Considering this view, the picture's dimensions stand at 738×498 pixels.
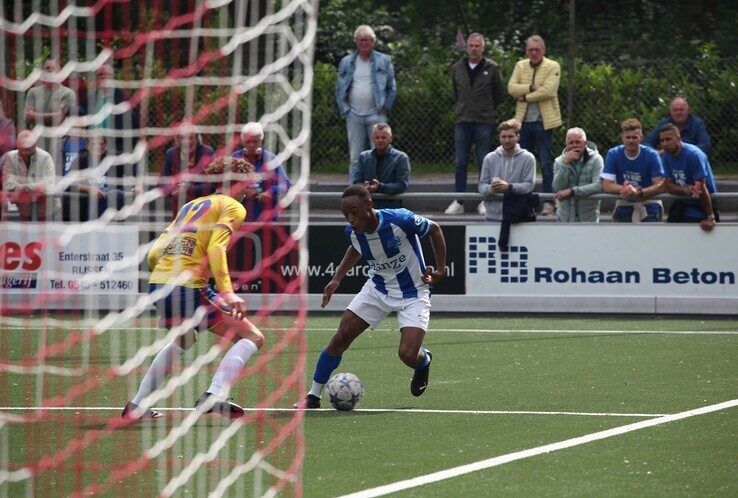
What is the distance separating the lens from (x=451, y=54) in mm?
23391

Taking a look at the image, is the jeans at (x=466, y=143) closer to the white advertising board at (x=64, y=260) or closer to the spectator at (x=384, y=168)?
the spectator at (x=384, y=168)

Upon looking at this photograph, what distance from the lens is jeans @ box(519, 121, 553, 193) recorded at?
17.3m

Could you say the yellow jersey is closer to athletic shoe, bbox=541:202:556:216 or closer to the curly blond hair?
the curly blond hair

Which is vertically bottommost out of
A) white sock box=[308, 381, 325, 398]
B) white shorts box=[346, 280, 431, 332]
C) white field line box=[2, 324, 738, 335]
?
white field line box=[2, 324, 738, 335]

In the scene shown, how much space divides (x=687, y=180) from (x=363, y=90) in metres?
4.42

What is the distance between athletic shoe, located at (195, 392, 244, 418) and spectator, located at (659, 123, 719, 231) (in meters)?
7.21

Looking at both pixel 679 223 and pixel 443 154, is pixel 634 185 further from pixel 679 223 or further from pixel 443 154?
pixel 443 154

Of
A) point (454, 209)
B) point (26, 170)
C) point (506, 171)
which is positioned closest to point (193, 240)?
point (26, 170)

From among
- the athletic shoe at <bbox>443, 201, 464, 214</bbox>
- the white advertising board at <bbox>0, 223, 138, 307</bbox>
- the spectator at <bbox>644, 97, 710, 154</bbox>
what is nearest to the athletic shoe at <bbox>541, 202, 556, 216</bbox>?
the athletic shoe at <bbox>443, 201, 464, 214</bbox>

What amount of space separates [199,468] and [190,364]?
383 cm

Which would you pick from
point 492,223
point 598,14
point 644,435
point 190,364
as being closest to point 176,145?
point 190,364

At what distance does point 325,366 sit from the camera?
9758 millimetres

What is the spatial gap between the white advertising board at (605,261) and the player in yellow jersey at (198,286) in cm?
636

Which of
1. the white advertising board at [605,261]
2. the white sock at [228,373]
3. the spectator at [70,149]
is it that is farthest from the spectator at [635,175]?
the white sock at [228,373]
